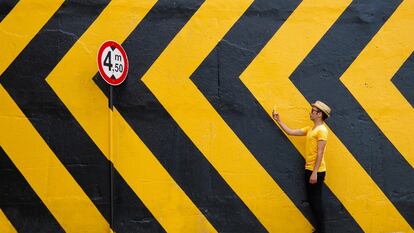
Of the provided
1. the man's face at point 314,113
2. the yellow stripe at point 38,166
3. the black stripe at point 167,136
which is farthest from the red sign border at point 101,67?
the man's face at point 314,113

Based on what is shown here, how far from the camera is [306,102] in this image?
6.00 meters

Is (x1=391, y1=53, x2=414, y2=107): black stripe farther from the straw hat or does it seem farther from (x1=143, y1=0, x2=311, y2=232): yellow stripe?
(x1=143, y1=0, x2=311, y2=232): yellow stripe

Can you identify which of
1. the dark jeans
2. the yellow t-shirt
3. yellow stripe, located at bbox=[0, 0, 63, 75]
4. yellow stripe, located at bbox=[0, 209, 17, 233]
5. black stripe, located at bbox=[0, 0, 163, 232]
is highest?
yellow stripe, located at bbox=[0, 0, 63, 75]

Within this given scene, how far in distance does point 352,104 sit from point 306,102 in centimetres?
62

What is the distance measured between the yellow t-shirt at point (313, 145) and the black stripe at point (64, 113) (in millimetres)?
2099

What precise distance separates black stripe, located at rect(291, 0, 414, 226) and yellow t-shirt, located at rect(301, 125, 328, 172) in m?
0.54

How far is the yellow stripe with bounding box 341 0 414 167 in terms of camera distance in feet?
19.8

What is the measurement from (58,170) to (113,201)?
81 centimetres

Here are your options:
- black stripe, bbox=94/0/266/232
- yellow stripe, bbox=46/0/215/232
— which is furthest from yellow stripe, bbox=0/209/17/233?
black stripe, bbox=94/0/266/232

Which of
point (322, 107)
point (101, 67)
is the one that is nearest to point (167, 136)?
point (101, 67)

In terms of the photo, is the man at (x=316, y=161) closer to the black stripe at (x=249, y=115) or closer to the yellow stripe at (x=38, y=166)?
the black stripe at (x=249, y=115)

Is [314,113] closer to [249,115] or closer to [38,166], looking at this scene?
[249,115]

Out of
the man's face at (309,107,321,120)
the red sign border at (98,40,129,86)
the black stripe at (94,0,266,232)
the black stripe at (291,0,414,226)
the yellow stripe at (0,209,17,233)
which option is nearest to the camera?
the red sign border at (98,40,129,86)

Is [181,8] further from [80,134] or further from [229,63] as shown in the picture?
[80,134]
